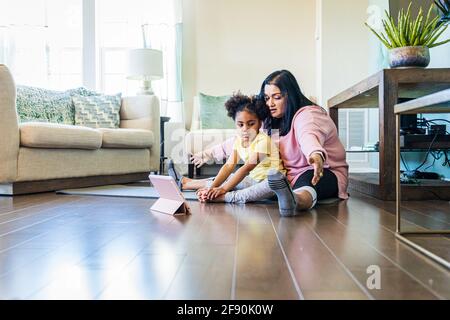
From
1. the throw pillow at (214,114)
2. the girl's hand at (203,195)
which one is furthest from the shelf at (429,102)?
the throw pillow at (214,114)

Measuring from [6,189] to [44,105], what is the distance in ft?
3.00

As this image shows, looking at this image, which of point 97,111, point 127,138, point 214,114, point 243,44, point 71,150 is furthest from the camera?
point 243,44

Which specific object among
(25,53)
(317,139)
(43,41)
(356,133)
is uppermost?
(43,41)

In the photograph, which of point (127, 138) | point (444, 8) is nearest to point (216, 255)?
point (444, 8)

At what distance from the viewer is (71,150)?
102 inches

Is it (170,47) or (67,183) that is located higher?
(170,47)

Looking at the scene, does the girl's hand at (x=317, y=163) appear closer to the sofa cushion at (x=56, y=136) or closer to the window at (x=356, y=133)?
the sofa cushion at (x=56, y=136)

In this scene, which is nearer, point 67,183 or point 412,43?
point 412,43

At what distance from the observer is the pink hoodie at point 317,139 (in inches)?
69.7

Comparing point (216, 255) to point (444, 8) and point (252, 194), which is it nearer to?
point (252, 194)

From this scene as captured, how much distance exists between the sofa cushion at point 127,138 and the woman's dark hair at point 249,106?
1123 millimetres

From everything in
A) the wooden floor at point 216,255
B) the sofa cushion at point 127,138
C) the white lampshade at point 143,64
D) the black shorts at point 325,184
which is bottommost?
the wooden floor at point 216,255

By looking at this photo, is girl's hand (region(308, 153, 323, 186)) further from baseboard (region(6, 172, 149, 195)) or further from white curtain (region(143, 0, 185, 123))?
white curtain (region(143, 0, 185, 123))
